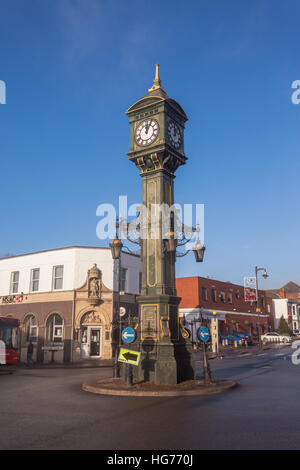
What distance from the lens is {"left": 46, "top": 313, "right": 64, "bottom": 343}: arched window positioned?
100 feet

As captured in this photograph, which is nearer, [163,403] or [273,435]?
[273,435]

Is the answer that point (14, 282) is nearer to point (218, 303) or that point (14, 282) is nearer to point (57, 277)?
point (57, 277)

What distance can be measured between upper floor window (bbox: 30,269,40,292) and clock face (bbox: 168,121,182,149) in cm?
2071

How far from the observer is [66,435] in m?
6.91

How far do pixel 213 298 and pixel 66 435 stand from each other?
4709cm

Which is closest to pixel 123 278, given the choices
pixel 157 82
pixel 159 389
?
pixel 157 82

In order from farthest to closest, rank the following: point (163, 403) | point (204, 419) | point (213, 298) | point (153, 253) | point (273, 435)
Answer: point (213, 298) → point (153, 253) → point (163, 403) → point (204, 419) → point (273, 435)

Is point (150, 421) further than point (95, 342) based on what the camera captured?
No

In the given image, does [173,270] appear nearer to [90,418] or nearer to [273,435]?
[90,418]

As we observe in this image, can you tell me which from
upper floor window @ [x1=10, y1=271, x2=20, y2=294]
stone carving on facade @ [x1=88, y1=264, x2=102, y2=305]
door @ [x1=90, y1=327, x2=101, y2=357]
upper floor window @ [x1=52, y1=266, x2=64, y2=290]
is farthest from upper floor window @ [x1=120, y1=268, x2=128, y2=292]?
upper floor window @ [x1=10, y1=271, x2=20, y2=294]

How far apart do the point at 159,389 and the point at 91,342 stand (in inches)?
742

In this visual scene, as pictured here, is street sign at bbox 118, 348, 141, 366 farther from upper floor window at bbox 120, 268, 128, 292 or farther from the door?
upper floor window at bbox 120, 268, 128, 292

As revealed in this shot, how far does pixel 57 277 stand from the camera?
3162 cm
